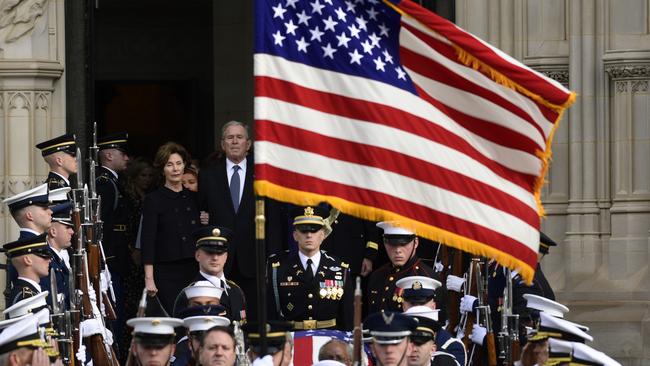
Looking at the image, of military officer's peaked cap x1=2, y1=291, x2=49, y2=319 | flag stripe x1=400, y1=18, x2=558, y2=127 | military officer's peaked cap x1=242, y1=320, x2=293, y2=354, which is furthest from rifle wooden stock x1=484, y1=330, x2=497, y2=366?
military officer's peaked cap x1=2, y1=291, x2=49, y2=319

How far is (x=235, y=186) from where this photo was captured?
56.7ft

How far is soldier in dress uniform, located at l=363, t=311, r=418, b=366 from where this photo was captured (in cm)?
1245

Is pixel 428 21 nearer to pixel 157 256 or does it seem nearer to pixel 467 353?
pixel 467 353

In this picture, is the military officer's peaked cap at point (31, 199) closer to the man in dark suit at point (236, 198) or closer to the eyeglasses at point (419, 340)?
the man in dark suit at point (236, 198)

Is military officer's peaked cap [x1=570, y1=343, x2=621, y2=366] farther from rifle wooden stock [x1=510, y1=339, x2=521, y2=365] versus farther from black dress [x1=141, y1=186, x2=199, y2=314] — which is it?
black dress [x1=141, y1=186, x2=199, y2=314]

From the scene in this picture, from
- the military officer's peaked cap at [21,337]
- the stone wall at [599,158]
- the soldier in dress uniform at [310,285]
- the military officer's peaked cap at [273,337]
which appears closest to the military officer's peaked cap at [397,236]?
the soldier in dress uniform at [310,285]

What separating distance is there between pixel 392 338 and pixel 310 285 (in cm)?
342

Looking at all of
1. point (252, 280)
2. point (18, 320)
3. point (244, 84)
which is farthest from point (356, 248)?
point (244, 84)

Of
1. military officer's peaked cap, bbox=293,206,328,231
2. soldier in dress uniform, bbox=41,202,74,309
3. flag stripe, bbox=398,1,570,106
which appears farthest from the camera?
military officer's peaked cap, bbox=293,206,328,231

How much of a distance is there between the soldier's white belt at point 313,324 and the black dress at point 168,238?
5.55 ft

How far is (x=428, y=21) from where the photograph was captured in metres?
11.8

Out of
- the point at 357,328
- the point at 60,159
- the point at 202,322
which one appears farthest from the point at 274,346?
the point at 60,159

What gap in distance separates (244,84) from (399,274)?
27.6 feet

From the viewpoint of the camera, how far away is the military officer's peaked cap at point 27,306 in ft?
44.4
